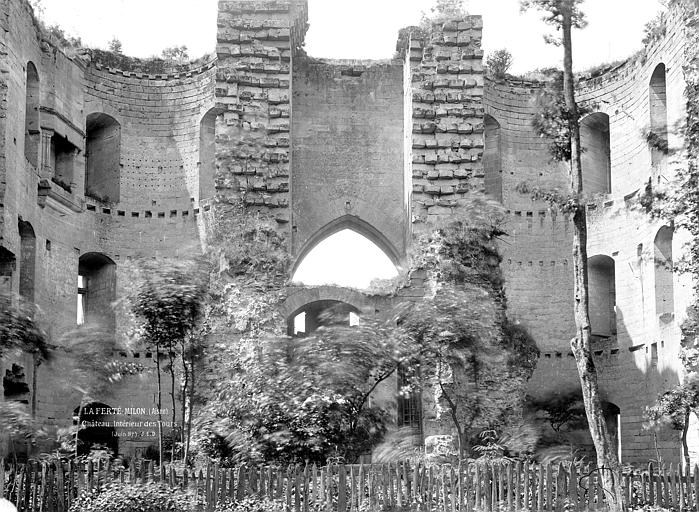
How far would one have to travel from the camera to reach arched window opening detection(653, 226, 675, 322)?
22094mm

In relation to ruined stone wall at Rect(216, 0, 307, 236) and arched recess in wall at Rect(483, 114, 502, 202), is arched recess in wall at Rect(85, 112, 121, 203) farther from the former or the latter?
arched recess in wall at Rect(483, 114, 502, 202)

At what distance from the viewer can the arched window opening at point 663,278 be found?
870 inches

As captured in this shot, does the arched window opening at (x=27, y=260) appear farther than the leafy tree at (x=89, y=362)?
Yes

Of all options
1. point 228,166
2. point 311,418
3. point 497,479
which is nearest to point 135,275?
point 311,418

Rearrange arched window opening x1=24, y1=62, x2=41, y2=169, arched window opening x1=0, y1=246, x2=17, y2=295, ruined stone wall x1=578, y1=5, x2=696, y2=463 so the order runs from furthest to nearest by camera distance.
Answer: arched window opening x1=24, y1=62, x2=41, y2=169 → ruined stone wall x1=578, y1=5, x2=696, y2=463 → arched window opening x1=0, y1=246, x2=17, y2=295

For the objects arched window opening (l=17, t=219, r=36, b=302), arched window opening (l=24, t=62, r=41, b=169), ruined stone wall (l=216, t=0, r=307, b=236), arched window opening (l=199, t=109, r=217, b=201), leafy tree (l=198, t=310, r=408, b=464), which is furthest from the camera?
arched window opening (l=199, t=109, r=217, b=201)

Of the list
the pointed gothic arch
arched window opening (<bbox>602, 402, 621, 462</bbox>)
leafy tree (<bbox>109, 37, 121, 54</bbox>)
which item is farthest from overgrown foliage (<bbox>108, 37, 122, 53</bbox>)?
arched window opening (<bbox>602, 402, 621, 462</bbox>)

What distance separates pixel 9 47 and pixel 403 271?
28.3ft

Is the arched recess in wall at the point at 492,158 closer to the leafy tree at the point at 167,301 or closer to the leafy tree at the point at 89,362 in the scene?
the leafy tree at the point at 89,362

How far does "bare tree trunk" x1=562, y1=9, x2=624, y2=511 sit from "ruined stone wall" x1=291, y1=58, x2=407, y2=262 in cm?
963

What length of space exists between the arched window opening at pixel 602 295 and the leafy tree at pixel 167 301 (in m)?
12.5

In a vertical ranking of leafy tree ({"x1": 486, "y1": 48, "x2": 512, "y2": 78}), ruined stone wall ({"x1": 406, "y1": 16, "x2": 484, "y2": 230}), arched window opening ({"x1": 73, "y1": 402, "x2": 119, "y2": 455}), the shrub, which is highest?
leafy tree ({"x1": 486, "y1": 48, "x2": 512, "y2": 78})

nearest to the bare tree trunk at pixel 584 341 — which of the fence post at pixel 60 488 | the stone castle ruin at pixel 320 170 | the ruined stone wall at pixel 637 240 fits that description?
the stone castle ruin at pixel 320 170

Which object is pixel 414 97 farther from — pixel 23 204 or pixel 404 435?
pixel 23 204
